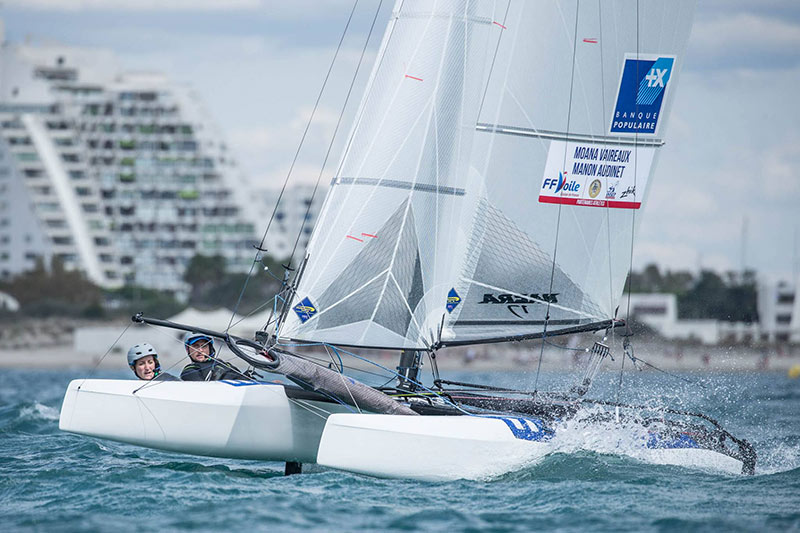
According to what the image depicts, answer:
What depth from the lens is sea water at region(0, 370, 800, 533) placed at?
695 cm

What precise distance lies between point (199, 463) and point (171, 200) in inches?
2861

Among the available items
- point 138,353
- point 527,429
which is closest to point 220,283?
point 138,353

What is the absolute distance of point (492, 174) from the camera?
10.3 metres

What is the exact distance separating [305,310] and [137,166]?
2870 inches

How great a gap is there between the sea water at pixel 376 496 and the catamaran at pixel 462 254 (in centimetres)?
24

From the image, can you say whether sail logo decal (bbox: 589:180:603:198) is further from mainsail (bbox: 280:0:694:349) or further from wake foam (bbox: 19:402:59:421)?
wake foam (bbox: 19:402:59:421)

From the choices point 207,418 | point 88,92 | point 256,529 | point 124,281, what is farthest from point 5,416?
point 88,92

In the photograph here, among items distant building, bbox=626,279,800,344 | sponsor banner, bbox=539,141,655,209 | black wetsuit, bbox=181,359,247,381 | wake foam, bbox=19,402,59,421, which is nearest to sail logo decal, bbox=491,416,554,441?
black wetsuit, bbox=181,359,247,381

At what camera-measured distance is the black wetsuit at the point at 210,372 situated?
9.27 meters

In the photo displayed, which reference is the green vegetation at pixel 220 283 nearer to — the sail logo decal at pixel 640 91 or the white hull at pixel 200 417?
the sail logo decal at pixel 640 91

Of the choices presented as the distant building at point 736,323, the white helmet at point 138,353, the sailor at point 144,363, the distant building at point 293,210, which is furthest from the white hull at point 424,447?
the distant building at point 293,210

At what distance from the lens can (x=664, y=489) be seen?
8320 mm

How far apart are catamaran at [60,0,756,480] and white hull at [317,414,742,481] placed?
14mm

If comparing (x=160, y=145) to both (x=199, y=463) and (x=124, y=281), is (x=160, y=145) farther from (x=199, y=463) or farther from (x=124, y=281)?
(x=199, y=463)
